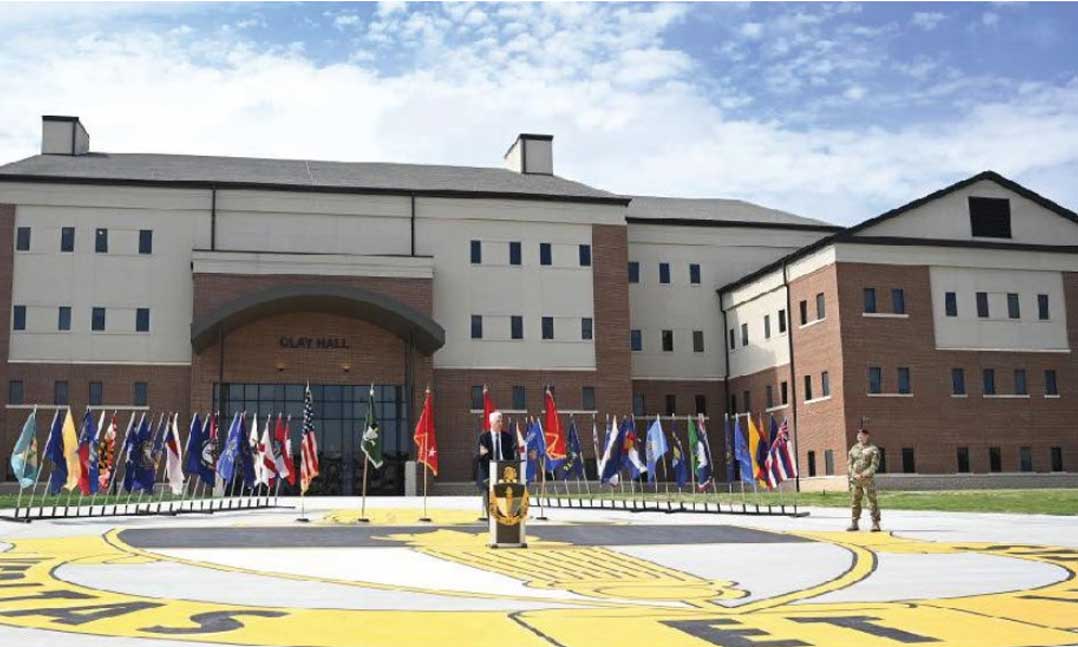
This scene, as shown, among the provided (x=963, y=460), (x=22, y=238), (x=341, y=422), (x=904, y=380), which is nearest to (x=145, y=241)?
(x=22, y=238)

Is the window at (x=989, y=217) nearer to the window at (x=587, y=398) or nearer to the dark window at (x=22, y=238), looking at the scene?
the window at (x=587, y=398)

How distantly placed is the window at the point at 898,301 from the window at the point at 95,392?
127ft

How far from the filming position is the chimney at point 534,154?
71.5 meters

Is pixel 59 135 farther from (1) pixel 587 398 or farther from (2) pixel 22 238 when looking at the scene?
(1) pixel 587 398

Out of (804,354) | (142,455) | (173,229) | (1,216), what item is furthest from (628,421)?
(1,216)

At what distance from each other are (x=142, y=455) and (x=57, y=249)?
25704 mm

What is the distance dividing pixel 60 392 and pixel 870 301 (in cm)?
3939

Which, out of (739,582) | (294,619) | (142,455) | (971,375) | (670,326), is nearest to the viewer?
(294,619)

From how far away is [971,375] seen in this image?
57.1 metres

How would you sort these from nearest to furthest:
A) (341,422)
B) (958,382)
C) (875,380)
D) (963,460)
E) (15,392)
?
(875,380) → (963,460) → (958,382) → (15,392) → (341,422)

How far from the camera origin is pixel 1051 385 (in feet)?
191

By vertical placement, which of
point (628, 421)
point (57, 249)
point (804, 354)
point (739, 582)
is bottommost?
point (739, 582)

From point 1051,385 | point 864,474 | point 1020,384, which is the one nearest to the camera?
point 864,474

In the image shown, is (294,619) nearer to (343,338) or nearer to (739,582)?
(739,582)
